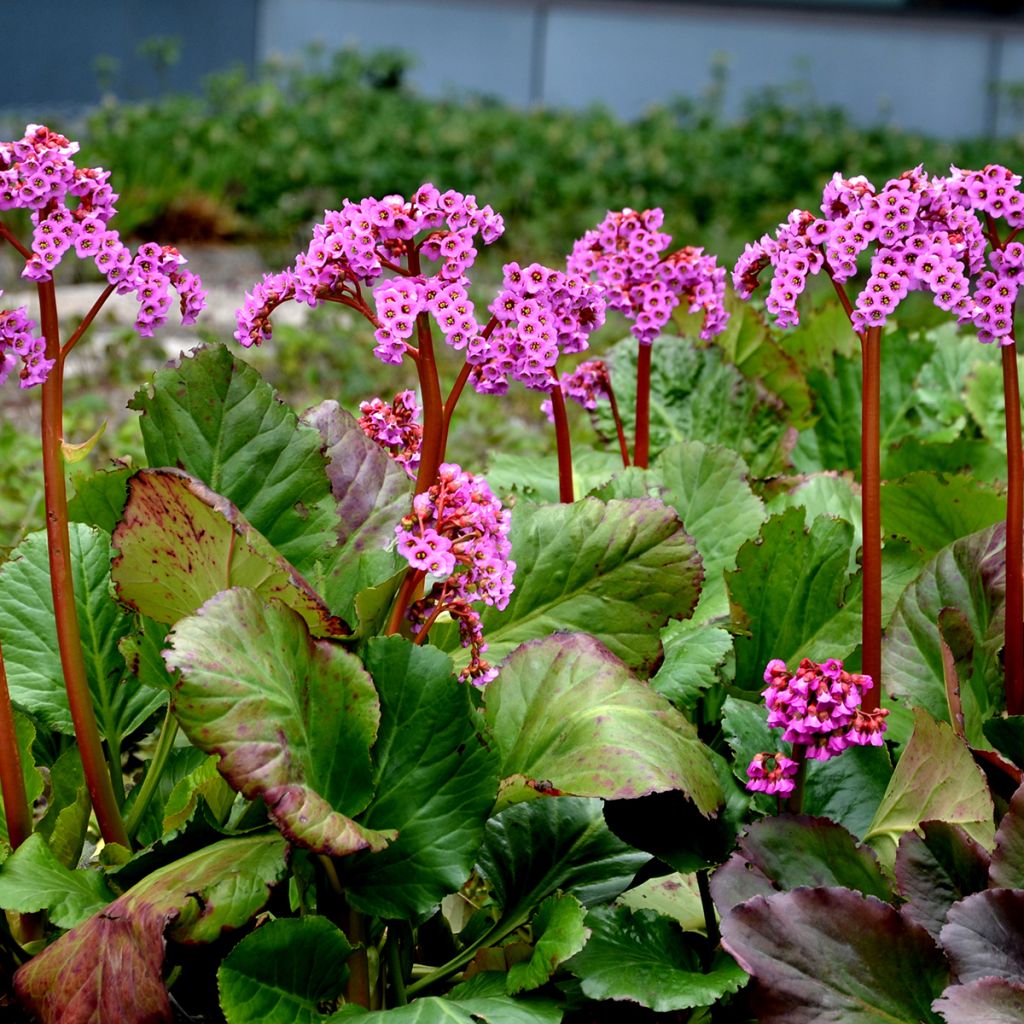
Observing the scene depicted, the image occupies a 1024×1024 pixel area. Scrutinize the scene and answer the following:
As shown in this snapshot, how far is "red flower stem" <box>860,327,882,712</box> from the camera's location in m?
1.36

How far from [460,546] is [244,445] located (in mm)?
344

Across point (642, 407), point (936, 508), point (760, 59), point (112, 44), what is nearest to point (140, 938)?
point (642, 407)

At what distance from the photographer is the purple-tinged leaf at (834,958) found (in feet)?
3.79

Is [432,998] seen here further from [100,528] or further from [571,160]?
[571,160]

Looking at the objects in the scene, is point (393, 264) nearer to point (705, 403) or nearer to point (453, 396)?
point (453, 396)

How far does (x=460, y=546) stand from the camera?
1.21 metres

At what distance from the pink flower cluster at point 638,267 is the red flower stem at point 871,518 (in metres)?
0.40

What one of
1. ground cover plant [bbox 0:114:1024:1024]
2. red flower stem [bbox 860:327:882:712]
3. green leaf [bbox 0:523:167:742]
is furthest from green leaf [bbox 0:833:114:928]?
red flower stem [bbox 860:327:882:712]

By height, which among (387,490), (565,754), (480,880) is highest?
(387,490)

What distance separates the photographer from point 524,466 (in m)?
2.09

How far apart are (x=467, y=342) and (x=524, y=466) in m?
0.81

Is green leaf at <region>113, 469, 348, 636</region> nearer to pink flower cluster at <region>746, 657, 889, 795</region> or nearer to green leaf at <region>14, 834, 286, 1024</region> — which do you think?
green leaf at <region>14, 834, 286, 1024</region>

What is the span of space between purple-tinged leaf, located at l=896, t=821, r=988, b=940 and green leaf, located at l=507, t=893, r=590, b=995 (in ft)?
0.95

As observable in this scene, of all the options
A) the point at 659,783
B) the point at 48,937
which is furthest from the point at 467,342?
the point at 48,937
